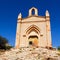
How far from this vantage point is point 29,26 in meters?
31.5

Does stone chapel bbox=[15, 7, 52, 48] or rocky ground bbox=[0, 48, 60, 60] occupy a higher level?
stone chapel bbox=[15, 7, 52, 48]

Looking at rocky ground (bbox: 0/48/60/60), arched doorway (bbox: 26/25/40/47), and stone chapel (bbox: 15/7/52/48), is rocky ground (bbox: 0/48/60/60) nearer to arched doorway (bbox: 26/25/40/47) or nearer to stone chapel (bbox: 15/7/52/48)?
stone chapel (bbox: 15/7/52/48)

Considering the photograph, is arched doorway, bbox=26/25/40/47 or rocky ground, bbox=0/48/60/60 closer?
rocky ground, bbox=0/48/60/60

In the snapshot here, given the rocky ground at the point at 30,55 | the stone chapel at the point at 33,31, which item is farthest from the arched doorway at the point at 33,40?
the rocky ground at the point at 30,55

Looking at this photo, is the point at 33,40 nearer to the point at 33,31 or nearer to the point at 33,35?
the point at 33,35

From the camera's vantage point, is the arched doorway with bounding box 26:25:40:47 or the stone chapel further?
the arched doorway with bounding box 26:25:40:47

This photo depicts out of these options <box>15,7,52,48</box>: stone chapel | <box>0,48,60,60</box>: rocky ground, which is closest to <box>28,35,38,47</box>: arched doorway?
<box>15,7,52,48</box>: stone chapel

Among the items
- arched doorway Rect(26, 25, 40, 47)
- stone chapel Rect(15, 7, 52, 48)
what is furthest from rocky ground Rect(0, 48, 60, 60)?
arched doorway Rect(26, 25, 40, 47)

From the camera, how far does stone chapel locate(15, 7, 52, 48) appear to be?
29.9 meters

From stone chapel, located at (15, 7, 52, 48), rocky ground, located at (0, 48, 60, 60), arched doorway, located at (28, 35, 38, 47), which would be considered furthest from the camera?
arched doorway, located at (28, 35, 38, 47)

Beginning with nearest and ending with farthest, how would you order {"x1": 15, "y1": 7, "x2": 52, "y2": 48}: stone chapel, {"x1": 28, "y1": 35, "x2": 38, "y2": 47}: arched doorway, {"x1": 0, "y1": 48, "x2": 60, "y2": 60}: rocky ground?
{"x1": 0, "y1": 48, "x2": 60, "y2": 60}: rocky ground, {"x1": 15, "y1": 7, "x2": 52, "y2": 48}: stone chapel, {"x1": 28, "y1": 35, "x2": 38, "y2": 47}: arched doorway

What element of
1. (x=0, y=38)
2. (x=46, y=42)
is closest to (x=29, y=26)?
(x=46, y=42)

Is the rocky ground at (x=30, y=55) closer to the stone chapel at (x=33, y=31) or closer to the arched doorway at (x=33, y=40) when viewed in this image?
the stone chapel at (x=33, y=31)

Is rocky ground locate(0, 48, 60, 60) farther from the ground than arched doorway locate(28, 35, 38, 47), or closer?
closer
